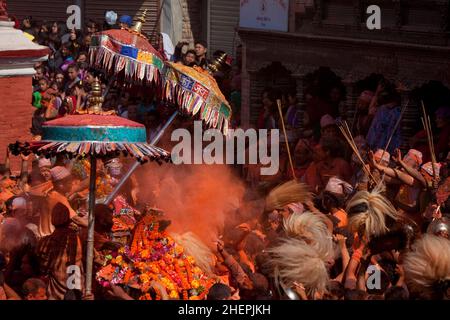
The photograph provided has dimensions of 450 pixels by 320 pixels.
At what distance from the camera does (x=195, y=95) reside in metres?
13.9

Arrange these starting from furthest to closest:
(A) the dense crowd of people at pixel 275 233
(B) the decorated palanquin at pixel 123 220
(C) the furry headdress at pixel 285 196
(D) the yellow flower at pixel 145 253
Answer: (C) the furry headdress at pixel 285 196, (B) the decorated palanquin at pixel 123 220, (D) the yellow flower at pixel 145 253, (A) the dense crowd of people at pixel 275 233

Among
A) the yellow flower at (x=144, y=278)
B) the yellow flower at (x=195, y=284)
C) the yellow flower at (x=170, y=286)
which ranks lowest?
the yellow flower at (x=195, y=284)

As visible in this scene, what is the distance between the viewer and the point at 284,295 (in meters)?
11.2

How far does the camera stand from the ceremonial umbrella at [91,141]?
11930 mm

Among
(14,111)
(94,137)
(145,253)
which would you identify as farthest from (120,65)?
(14,111)

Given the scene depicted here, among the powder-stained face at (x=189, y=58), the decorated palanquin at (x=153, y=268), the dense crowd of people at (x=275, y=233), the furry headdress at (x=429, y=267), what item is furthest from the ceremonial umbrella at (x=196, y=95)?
the powder-stained face at (x=189, y=58)

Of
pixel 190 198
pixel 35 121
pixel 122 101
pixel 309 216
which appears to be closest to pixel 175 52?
pixel 122 101

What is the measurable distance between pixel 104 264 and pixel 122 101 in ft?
31.8

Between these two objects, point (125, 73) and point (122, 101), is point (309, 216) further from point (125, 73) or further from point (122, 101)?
point (122, 101)

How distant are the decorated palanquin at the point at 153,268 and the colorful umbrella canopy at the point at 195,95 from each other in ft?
5.58

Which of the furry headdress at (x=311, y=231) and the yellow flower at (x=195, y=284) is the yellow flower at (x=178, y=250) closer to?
the yellow flower at (x=195, y=284)

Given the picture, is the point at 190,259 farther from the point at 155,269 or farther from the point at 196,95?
the point at 196,95

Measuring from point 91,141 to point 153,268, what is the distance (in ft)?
3.99

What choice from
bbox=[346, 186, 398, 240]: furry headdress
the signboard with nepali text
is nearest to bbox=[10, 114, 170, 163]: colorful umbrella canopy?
bbox=[346, 186, 398, 240]: furry headdress
